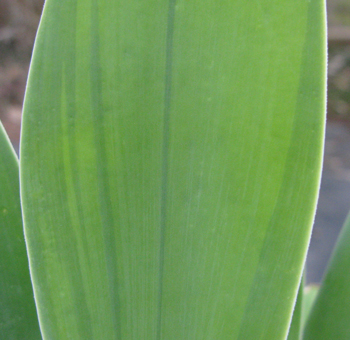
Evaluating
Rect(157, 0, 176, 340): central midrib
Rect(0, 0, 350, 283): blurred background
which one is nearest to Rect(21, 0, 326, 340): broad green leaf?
Rect(157, 0, 176, 340): central midrib

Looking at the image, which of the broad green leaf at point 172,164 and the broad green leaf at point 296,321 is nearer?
the broad green leaf at point 172,164

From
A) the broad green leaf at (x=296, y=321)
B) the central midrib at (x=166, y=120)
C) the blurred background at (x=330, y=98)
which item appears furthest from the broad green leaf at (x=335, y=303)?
the blurred background at (x=330, y=98)

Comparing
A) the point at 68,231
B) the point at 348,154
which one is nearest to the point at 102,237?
Answer: the point at 68,231

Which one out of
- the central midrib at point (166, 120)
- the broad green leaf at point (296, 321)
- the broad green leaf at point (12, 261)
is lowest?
the broad green leaf at point (296, 321)

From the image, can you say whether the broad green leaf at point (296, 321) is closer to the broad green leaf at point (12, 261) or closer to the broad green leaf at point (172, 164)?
the broad green leaf at point (172, 164)

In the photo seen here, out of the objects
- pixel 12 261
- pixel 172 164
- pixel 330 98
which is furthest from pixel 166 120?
pixel 330 98

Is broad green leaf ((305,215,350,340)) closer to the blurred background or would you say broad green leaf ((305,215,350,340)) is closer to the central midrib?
the central midrib

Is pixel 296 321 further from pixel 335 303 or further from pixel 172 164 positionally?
pixel 172 164
